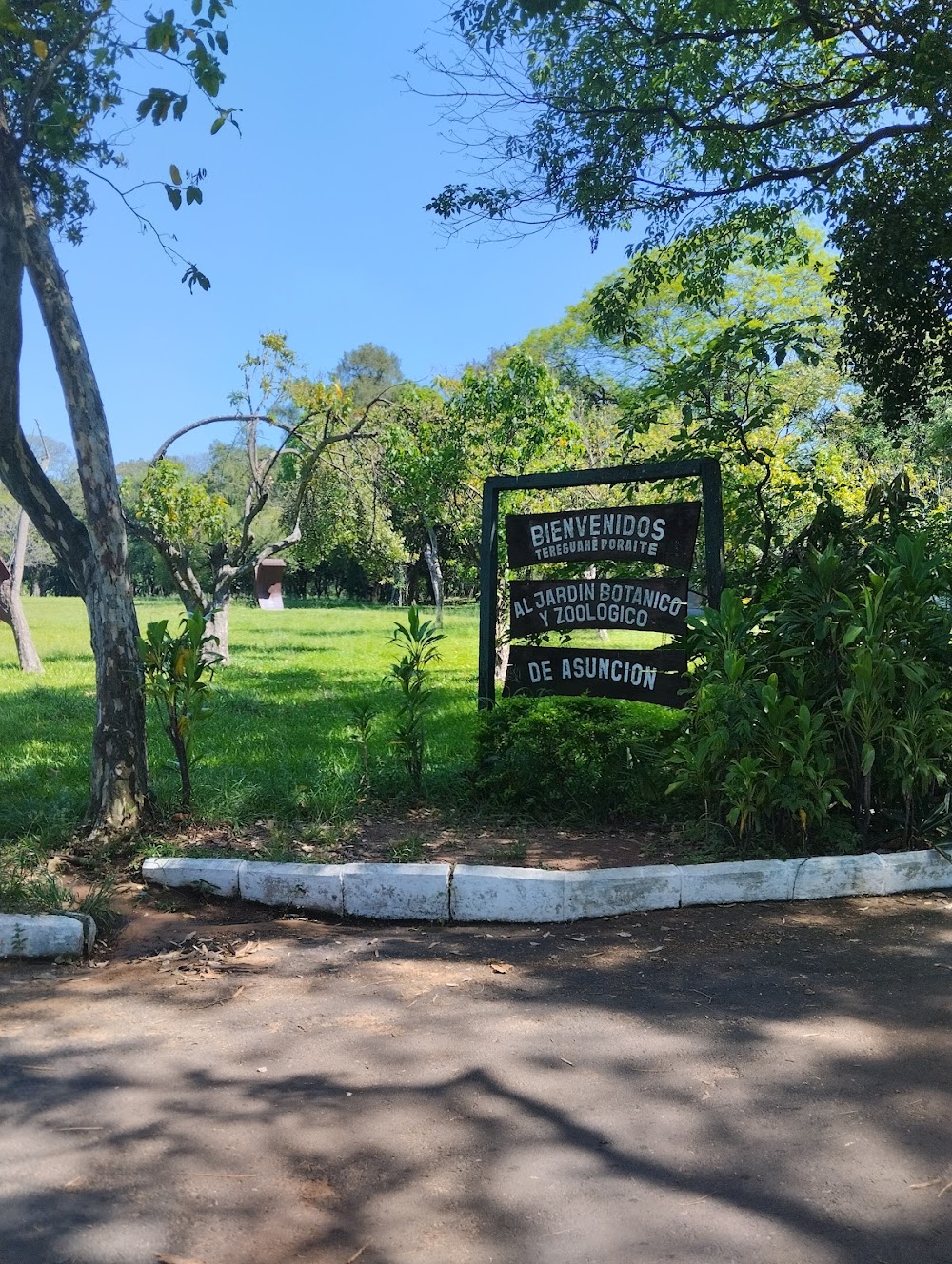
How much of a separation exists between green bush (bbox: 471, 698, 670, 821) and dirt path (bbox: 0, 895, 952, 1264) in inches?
63.5

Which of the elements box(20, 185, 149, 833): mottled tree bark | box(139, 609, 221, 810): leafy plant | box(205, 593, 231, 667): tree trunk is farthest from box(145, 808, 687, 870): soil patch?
box(205, 593, 231, 667): tree trunk

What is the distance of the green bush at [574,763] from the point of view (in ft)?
20.0

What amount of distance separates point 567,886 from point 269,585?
42495 mm

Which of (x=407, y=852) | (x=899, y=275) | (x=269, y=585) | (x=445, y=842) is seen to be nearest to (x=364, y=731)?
(x=445, y=842)

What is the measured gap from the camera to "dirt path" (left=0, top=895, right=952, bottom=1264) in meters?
2.31

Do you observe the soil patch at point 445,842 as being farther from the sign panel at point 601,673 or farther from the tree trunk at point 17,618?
the tree trunk at point 17,618

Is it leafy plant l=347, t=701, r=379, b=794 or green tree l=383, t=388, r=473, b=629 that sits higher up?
green tree l=383, t=388, r=473, b=629

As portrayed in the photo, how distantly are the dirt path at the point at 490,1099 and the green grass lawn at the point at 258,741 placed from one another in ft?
5.86

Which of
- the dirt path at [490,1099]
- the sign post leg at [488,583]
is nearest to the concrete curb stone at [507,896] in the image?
the dirt path at [490,1099]

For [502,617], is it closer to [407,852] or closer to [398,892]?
[407,852]

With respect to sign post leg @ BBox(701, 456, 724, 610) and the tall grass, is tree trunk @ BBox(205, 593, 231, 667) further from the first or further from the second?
sign post leg @ BBox(701, 456, 724, 610)

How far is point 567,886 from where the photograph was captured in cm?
479

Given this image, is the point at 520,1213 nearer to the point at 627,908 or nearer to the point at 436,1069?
the point at 436,1069

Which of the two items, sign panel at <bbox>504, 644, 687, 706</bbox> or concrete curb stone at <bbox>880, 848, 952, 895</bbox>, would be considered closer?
concrete curb stone at <bbox>880, 848, 952, 895</bbox>
